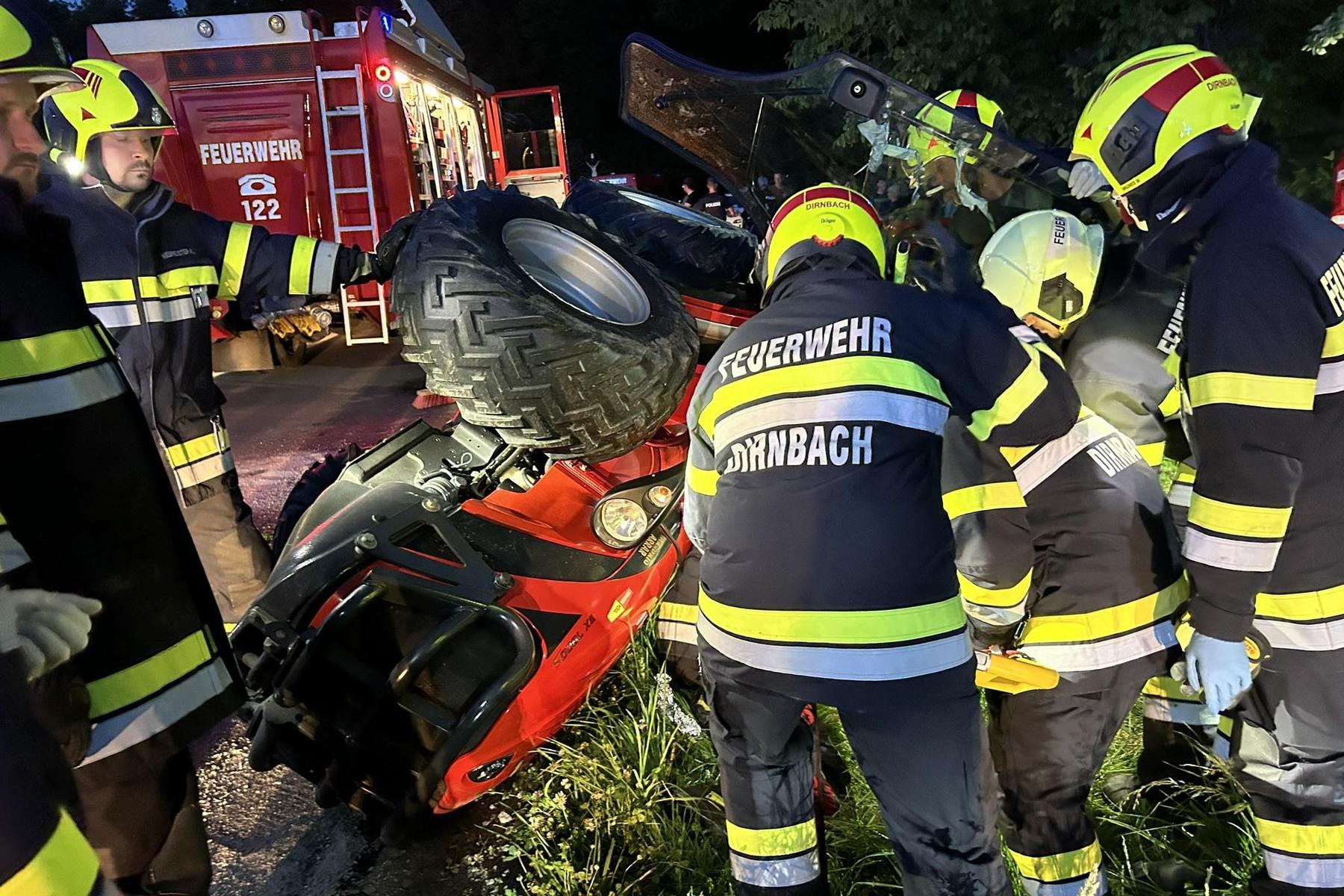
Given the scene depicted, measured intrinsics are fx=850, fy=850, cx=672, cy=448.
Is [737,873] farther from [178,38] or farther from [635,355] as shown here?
[178,38]

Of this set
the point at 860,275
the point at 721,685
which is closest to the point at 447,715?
the point at 721,685

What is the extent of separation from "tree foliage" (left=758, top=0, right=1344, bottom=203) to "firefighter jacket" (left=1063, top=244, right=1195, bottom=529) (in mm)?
5015

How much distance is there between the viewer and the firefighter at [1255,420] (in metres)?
1.61

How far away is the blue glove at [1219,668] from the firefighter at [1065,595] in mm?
144

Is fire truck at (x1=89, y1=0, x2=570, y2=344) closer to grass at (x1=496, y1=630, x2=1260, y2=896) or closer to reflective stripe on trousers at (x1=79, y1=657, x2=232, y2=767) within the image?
grass at (x1=496, y1=630, x2=1260, y2=896)

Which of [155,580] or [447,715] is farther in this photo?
[447,715]

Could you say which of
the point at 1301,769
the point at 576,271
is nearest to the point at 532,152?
the point at 576,271

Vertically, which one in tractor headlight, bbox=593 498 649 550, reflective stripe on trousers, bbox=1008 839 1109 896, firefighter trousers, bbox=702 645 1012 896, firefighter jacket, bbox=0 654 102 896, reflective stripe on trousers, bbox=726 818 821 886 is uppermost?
firefighter jacket, bbox=0 654 102 896

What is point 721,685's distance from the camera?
1771 mm

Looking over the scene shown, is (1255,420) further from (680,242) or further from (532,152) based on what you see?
(532,152)

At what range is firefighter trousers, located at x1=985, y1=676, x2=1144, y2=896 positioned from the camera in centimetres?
191

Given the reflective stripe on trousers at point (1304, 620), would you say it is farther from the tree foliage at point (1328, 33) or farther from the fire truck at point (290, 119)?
the fire truck at point (290, 119)

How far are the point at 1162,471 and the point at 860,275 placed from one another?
A: 3563 mm

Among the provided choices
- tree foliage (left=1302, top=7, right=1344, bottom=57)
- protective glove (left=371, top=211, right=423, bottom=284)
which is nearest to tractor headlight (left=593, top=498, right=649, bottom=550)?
protective glove (left=371, top=211, right=423, bottom=284)
